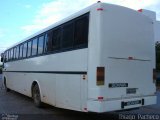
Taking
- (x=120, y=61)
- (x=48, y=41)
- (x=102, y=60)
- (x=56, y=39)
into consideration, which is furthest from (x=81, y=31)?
(x=48, y=41)

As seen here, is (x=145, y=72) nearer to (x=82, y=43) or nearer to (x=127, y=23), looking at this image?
(x=127, y=23)

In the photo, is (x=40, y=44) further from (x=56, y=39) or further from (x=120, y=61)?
(x=120, y=61)

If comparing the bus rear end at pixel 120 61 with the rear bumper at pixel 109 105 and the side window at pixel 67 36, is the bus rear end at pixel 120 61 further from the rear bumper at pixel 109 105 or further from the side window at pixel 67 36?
the side window at pixel 67 36

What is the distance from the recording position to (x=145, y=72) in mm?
8492

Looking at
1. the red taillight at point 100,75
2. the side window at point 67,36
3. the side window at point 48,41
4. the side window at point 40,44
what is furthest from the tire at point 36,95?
the red taillight at point 100,75

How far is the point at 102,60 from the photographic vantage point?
7.24 meters

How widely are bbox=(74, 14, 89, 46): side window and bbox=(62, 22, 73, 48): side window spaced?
33 centimetres

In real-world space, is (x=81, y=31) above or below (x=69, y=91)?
above

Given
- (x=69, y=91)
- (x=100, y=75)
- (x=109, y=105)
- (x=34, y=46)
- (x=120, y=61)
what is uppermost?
(x=34, y=46)

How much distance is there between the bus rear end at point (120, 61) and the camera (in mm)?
7215

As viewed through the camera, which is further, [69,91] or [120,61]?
[69,91]

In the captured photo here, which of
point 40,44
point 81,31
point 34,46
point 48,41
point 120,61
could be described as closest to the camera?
point 120,61

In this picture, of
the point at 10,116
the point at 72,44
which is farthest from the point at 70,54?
the point at 10,116

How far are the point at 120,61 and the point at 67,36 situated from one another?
6.48ft
